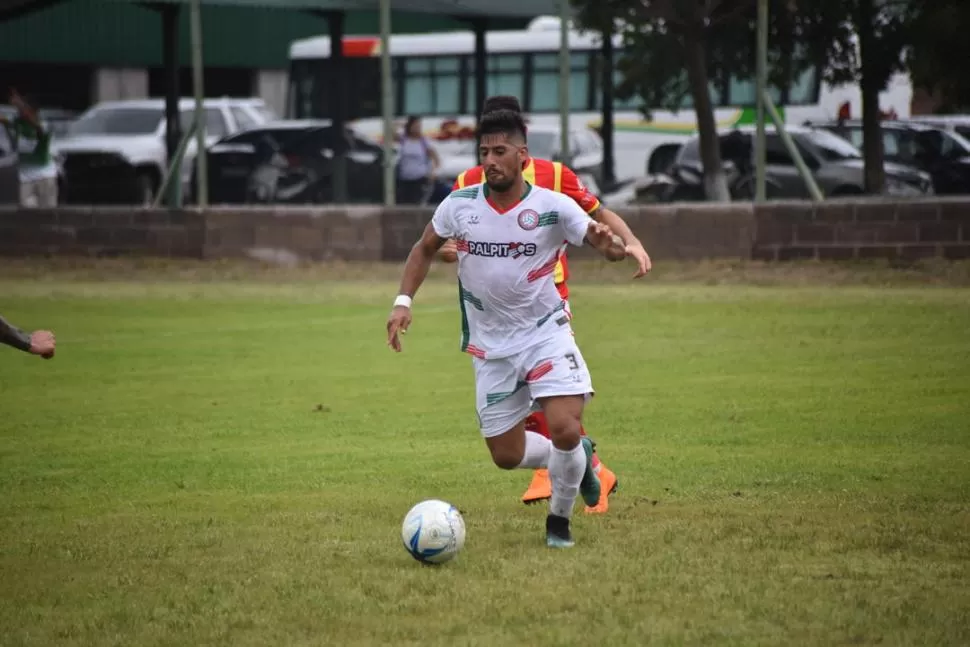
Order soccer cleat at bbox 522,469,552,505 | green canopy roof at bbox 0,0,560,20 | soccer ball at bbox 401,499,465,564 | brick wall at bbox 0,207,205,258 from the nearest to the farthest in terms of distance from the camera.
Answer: soccer ball at bbox 401,499,465,564
soccer cleat at bbox 522,469,552,505
brick wall at bbox 0,207,205,258
green canopy roof at bbox 0,0,560,20

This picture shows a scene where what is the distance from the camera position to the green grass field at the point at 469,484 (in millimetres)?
6074

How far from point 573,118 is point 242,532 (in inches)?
1248

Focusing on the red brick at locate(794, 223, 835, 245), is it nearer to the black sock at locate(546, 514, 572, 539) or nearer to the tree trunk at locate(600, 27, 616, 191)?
the tree trunk at locate(600, 27, 616, 191)

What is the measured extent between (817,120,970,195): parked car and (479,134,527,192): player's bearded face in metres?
22.8

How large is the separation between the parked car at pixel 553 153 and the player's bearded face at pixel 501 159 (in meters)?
25.0

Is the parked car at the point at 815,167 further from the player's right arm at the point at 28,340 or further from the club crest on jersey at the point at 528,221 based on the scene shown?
the player's right arm at the point at 28,340

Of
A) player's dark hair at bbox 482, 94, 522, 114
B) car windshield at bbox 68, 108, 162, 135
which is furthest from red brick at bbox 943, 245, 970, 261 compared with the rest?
car windshield at bbox 68, 108, 162, 135

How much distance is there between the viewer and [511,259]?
24.6 feet

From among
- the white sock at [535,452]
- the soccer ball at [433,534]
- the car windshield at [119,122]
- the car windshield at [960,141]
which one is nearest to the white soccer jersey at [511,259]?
the white sock at [535,452]

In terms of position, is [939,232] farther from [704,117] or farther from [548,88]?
[548,88]

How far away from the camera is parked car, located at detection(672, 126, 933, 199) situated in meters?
27.3

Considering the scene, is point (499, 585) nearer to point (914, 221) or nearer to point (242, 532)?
point (242, 532)

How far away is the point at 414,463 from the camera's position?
9758mm

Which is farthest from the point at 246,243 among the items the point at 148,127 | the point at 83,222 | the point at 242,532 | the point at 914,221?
the point at 242,532
